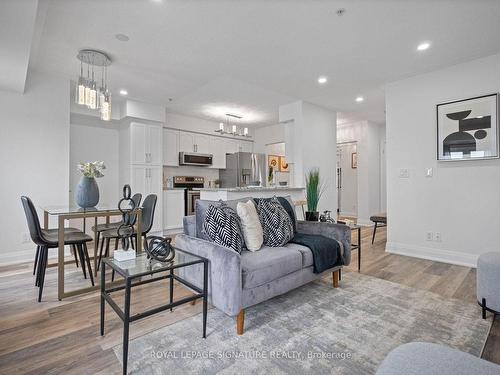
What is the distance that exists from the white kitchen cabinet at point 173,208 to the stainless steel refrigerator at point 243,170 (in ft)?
4.47

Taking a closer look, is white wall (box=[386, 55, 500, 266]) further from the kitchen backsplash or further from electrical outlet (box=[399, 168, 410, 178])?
the kitchen backsplash

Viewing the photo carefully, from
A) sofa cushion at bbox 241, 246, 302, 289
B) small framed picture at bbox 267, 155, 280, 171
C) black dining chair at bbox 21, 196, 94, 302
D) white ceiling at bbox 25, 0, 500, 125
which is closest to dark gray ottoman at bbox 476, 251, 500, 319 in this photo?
sofa cushion at bbox 241, 246, 302, 289

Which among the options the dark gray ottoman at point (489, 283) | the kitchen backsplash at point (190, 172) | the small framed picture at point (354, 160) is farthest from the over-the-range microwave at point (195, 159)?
the dark gray ottoman at point (489, 283)

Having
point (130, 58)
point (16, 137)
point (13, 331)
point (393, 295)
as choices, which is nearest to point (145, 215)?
point (13, 331)

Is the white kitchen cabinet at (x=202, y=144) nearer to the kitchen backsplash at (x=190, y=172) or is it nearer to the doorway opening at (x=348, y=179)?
the kitchen backsplash at (x=190, y=172)

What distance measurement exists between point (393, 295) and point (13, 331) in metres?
3.07

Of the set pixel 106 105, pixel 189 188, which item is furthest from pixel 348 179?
pixel 106 105

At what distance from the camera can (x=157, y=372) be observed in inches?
55.9

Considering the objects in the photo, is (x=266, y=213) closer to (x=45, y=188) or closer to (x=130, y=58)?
(x=130, y=58)

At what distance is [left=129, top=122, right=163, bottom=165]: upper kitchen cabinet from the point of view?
4.89 m

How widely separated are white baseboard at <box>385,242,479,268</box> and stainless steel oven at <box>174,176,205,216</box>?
3.88m

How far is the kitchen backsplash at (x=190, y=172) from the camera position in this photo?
593 centimetres

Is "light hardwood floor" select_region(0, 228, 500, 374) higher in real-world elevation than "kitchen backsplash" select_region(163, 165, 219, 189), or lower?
lower

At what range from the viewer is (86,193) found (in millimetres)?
2643
